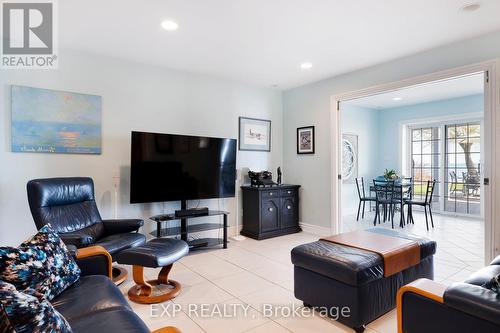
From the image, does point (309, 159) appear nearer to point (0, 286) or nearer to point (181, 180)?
point (181, 180)

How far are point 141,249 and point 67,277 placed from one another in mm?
774

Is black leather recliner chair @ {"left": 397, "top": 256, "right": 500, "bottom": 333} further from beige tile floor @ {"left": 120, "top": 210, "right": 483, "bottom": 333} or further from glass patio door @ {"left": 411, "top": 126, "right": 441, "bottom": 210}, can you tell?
glass patio door @ {"left": 411, "top": 126, "right": 441, "bottom": 210}

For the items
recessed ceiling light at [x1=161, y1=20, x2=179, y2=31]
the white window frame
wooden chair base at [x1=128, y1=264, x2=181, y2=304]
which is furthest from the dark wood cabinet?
the white window frame

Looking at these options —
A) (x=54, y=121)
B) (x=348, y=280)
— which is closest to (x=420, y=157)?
(x=348, y=280)

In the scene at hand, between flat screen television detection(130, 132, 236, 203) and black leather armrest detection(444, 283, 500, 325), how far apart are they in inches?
121

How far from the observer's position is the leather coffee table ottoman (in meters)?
2.32

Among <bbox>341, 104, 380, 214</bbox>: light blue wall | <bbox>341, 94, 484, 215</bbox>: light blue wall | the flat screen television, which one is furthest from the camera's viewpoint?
<bbox>341, 104, 380, 214</bbox>: light blue wall

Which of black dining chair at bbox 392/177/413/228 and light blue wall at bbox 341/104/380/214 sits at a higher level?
light blue wall at bbox 341/104/380/214

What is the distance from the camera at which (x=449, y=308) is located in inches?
51.6

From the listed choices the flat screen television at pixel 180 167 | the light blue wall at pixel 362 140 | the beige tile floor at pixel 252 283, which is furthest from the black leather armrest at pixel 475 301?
the light blue wall at pixel 362 140

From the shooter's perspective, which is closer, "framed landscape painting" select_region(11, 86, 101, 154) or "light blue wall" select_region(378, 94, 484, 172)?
"framed landscape painting" select_region(11, 86, 101, 154)

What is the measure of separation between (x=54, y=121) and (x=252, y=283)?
2.81m

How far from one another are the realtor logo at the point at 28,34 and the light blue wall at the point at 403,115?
23.3 feet

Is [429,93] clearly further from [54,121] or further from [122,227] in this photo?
[54,121]
